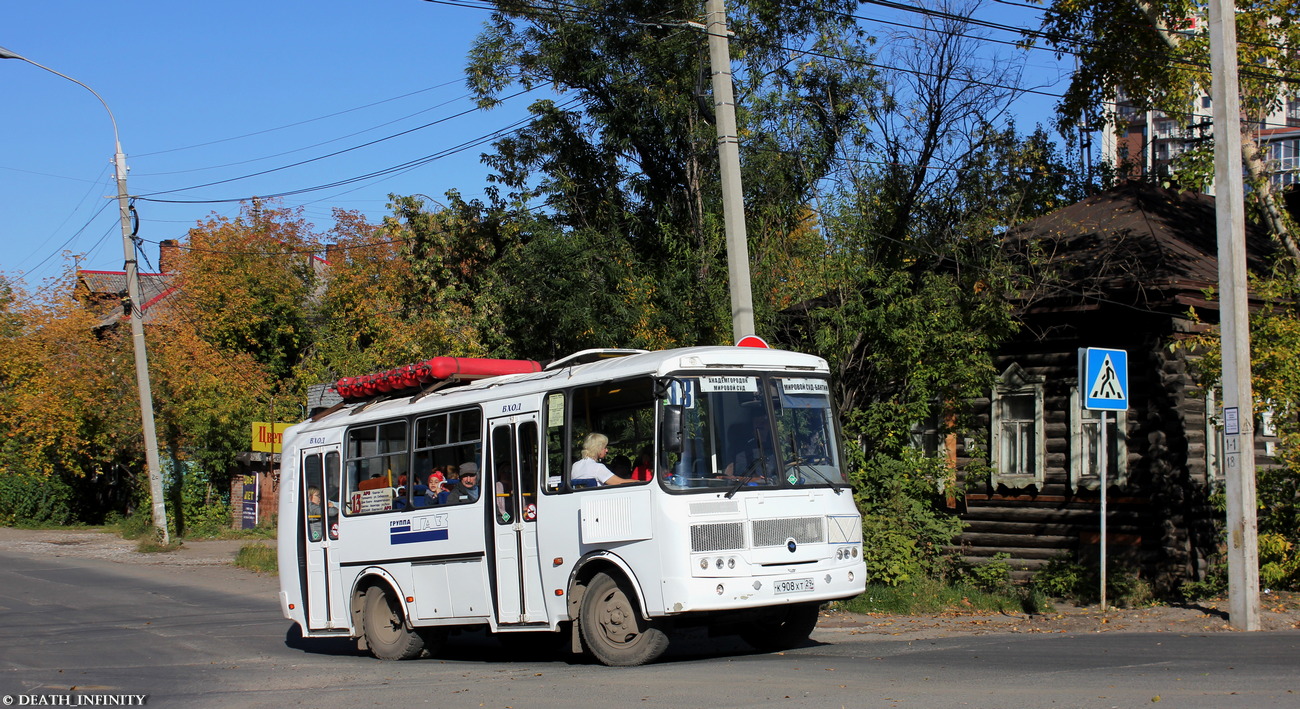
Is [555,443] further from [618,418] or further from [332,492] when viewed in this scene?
[332,492]

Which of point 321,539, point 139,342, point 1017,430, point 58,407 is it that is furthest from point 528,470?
point 58,407

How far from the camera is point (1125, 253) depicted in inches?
642

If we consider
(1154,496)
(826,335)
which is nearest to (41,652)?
(826,335)

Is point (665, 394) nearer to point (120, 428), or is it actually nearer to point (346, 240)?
point (120, 428)

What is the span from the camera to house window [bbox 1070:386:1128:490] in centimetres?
1625

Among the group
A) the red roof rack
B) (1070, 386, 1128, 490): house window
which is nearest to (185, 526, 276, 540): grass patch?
the red roof rack

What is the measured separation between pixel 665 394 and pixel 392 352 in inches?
1039

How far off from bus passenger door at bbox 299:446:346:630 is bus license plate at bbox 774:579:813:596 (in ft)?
19.2

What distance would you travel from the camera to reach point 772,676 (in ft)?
29.0

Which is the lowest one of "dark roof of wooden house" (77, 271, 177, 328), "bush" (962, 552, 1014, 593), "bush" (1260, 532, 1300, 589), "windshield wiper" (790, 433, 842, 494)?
"bush" (962, 552, 1014, 593)

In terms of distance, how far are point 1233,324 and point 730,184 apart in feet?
18.4

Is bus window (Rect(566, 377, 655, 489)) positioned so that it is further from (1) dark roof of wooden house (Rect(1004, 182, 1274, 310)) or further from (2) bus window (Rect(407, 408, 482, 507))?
(1) dark roof of wooden house (Rect(1004, 182, 1274, 310))

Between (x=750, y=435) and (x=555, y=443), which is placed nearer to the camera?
(x=750, y=435)

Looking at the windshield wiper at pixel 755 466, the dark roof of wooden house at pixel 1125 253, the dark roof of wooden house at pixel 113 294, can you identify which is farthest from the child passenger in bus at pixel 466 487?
the dark roof of wooden house at pixel 113 294
